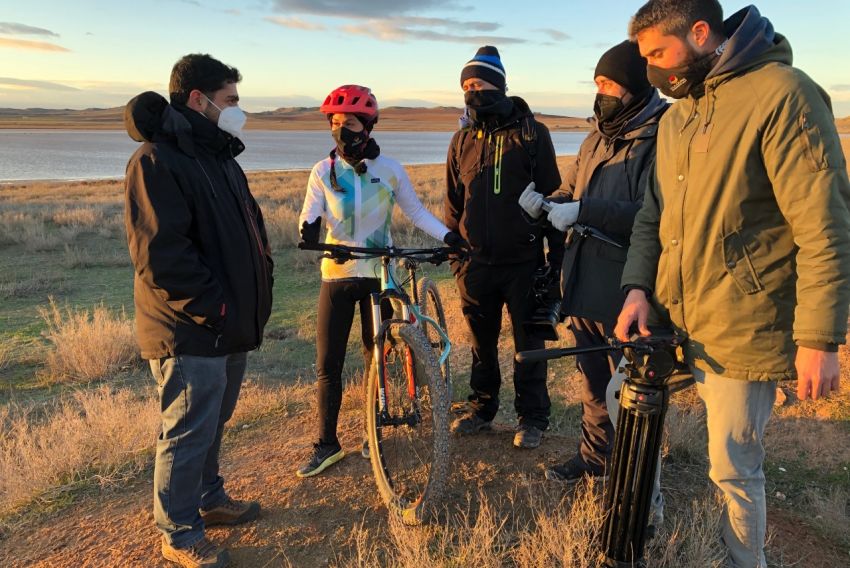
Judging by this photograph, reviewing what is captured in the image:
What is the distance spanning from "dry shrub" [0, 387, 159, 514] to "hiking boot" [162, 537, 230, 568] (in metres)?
1.24

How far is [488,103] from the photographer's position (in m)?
3.60

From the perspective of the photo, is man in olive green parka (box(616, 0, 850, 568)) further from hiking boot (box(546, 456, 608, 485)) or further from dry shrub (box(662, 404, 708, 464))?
dry shrub (box(662, 404, 708, 464))

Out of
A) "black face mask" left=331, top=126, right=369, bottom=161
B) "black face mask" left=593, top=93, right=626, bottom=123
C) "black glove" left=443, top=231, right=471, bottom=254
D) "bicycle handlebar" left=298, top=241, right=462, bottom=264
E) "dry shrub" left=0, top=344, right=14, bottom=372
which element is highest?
"black face mask" left=593, top=93, right=626, bottom=123

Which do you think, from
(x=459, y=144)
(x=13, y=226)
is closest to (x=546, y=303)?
(x=459, y=144)

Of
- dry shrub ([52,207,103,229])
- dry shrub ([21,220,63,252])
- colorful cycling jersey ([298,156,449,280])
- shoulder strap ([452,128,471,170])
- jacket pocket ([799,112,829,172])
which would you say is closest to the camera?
jacket pocket ([799,112,829,172])

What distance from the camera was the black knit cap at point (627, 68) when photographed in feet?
9.30

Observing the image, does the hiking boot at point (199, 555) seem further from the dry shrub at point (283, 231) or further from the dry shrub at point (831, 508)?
the dry shrub at point (283, 231)

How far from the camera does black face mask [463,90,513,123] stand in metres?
3.58

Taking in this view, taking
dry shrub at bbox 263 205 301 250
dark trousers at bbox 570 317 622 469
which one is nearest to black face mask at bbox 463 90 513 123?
dark trousers at bbox 570 317 622 469

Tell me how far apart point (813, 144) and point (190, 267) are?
2.38m

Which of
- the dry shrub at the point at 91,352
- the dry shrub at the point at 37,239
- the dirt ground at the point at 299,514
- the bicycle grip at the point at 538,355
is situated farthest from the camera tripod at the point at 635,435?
the dry shrub at the point at 37,239

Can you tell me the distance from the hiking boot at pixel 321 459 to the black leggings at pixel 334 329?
40 millimetres

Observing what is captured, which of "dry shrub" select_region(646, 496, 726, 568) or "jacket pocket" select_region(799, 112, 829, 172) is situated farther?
"dry shrub" select_region(646, 496, 726, 568)

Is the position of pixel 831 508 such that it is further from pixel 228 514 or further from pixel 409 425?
pixel 228 514
